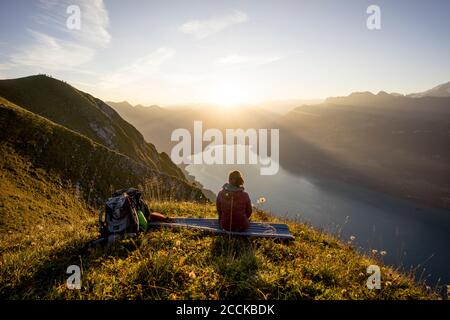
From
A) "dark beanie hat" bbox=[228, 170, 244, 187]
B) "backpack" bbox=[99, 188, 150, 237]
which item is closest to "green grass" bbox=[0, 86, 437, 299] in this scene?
"backpack" bbox=[99, 188, 150, 237]

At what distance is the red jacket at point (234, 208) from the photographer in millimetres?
7664

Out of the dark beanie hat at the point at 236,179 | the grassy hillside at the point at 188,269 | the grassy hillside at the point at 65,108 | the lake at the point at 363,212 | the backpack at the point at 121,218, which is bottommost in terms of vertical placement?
the lake at the point at 363,212

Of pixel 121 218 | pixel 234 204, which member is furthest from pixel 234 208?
pixel 121 218

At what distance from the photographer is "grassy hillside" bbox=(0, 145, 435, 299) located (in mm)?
4633

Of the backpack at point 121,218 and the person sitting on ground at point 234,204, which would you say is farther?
the person sitting on ground at point 234,204

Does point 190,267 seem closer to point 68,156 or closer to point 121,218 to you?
point 121,218

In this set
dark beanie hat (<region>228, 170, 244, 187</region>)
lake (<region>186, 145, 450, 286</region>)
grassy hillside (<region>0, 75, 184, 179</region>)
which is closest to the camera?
dark beanie hat (<region>228, 170, 244, 187</region>)

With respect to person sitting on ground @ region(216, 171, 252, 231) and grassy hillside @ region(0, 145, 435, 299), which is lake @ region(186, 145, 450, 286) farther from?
grassy hillside @ region(0, 145, 435, 299)

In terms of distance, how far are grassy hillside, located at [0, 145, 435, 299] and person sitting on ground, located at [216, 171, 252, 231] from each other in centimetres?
58

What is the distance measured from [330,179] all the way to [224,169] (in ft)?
240

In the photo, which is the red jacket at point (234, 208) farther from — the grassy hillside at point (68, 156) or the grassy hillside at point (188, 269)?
the grassy hillside at point (68, 156)

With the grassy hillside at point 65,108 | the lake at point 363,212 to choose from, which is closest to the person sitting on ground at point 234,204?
the grassy hillside at point 65,108

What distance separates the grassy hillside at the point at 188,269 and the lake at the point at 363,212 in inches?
2312
